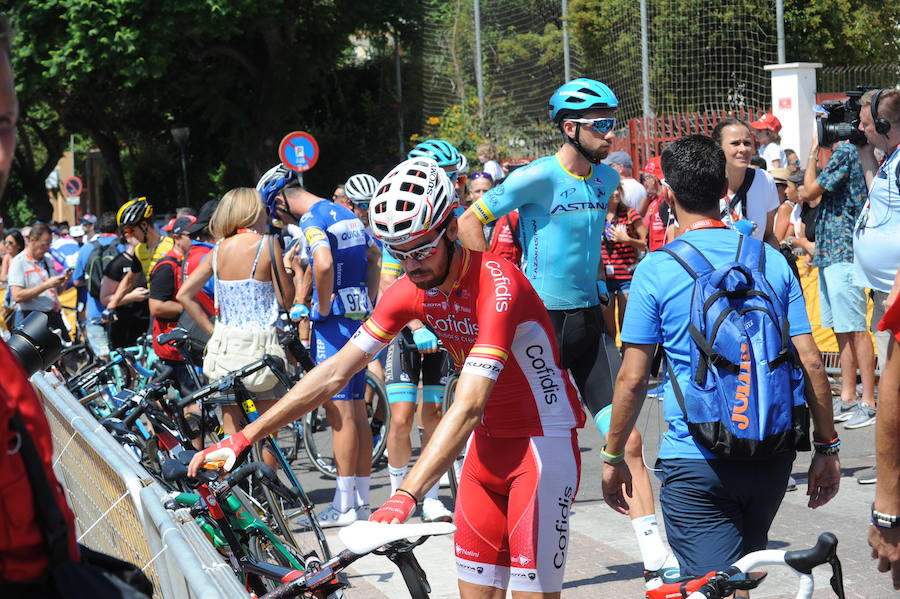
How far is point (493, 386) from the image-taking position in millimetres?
3586

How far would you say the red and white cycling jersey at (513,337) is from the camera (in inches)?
147

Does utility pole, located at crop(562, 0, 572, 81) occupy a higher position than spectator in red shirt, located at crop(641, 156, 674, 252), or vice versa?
utility pole, located at crop(562, 0, 572, 81)

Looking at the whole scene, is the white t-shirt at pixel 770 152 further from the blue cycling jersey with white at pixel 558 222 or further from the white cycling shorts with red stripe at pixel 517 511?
the white cycling shorts with red stripe at pixel 517 511

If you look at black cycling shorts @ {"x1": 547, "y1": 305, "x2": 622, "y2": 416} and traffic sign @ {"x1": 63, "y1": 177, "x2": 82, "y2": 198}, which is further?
traffic sign @ {"x1": 63, "y1": 177, "x2": 82, "y2": 198}

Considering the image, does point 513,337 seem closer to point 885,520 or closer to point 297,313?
point 885,520

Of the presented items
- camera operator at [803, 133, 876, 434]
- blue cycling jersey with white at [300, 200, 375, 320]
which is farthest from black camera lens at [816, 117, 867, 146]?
blue cycling jersey with white at [300, 200, 375, 320]

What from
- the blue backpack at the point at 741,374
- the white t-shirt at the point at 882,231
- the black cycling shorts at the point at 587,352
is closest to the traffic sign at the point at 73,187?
the black cycling shorts at the point at 587,352

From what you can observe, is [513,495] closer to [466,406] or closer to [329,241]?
[466,406]

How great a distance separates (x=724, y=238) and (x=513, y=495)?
44.1 inches

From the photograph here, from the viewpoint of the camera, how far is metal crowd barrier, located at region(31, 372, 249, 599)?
263cm

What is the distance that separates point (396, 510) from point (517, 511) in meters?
0.99

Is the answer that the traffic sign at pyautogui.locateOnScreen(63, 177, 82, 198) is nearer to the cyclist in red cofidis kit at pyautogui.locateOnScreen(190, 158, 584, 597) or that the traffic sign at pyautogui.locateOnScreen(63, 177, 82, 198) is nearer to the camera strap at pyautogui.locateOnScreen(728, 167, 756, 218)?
the camera strap at pyautogui.locateOnScreen(728, 167, 756, 218)

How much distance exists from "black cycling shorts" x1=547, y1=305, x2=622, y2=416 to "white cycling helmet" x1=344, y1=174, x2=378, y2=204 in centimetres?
365

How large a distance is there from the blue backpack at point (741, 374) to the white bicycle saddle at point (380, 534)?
4.07ft
